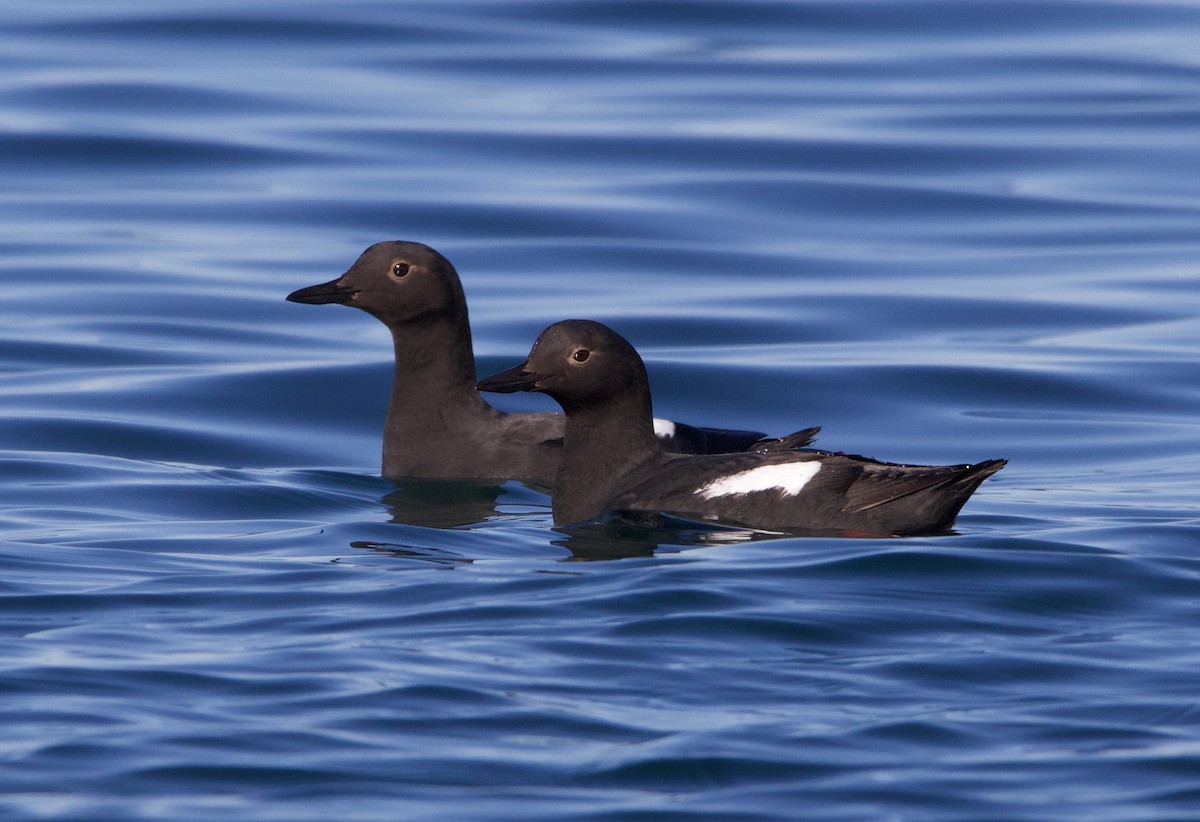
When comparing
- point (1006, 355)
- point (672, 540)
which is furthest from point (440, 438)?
point (1006, 355)

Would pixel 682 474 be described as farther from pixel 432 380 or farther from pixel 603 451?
pixel 432 380

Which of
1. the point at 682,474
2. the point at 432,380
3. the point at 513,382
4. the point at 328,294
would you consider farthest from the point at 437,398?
the point at 682,474

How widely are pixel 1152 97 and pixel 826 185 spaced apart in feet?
19.3

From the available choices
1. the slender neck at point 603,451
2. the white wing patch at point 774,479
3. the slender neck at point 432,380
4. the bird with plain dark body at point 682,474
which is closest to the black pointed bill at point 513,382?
the bird with plain dark body at point 682,474

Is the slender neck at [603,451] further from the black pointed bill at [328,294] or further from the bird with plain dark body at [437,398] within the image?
the black pointed bill at [328,294]

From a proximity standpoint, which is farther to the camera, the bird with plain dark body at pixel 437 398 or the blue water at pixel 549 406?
the bird with plain dark body at pixel 437 398

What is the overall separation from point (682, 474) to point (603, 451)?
0.55 metres

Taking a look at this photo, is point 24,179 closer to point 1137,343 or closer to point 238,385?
point 238,385

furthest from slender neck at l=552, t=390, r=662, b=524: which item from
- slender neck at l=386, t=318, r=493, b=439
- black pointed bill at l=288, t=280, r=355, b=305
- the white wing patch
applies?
black pointed bill at l=288, t=280, r=355, b=305

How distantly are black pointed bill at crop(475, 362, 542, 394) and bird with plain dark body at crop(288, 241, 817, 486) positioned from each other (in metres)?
1.18

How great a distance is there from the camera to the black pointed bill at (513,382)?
9680 millimetres

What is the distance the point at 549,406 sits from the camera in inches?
541

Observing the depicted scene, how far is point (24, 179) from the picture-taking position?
69.1 feet

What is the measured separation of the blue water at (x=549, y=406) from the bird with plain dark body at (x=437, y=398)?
29cm
